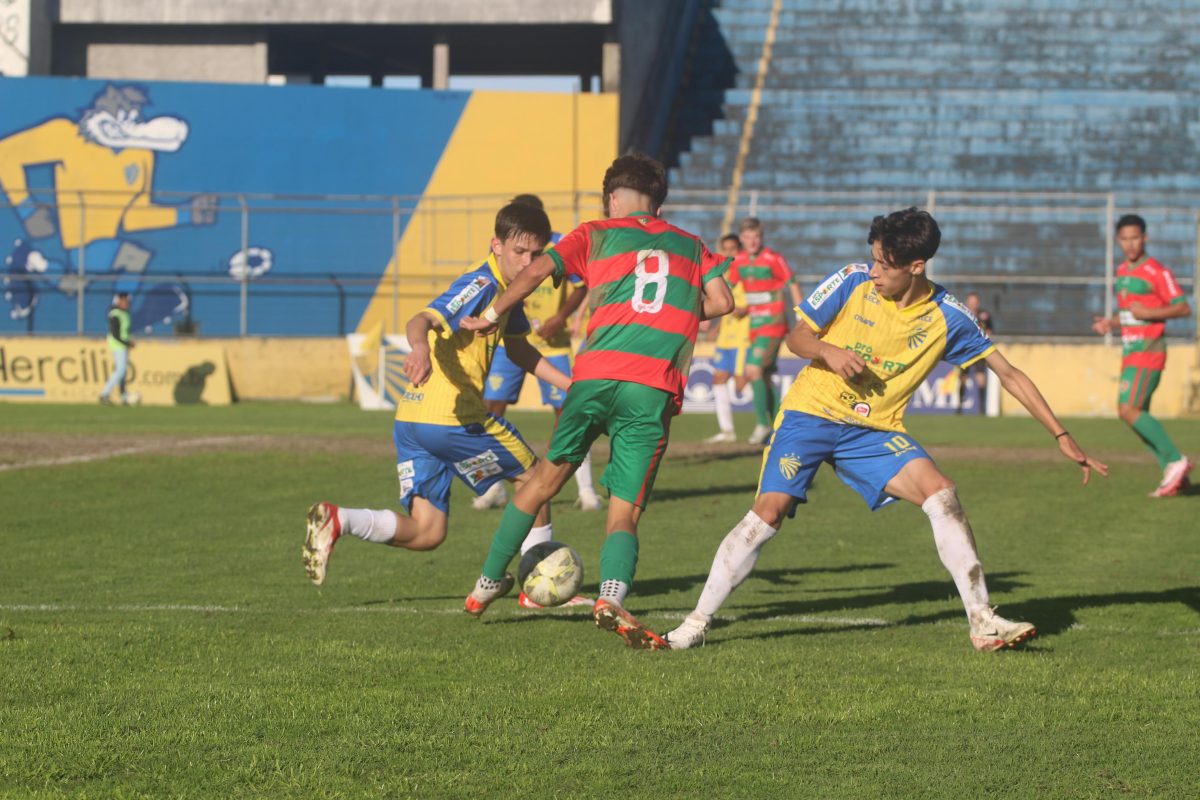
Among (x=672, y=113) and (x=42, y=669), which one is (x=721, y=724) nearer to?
(x=42, y=669)

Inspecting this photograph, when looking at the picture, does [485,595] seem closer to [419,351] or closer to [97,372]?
[419,351]

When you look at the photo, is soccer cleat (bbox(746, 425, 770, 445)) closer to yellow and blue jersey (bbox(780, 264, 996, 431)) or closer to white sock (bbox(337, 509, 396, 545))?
white sock (bbox(337, 509, 396, 545))

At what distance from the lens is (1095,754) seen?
15.8 ft

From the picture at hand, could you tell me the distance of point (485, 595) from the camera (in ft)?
23.1

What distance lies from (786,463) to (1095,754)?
2.18 metres

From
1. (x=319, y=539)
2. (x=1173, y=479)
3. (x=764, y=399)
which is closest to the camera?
(x=319, y=539)

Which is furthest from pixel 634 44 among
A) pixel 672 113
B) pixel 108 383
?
pixel 108 383

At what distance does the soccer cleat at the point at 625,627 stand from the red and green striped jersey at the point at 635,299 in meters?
0.91

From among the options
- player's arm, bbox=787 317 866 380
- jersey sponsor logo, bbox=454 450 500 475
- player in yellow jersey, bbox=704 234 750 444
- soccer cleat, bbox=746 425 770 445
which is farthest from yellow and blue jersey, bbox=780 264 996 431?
soccer cleat, bbox=746 425 770 445

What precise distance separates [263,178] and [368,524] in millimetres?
26732

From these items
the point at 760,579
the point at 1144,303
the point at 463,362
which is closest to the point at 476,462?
the point at 463,362

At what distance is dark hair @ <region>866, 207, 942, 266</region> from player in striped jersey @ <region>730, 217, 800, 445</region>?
9497mm

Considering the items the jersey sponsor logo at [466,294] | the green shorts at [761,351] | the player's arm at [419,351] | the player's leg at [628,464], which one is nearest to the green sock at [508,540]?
the player's leg at [628,464]

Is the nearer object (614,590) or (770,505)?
(614,590)
